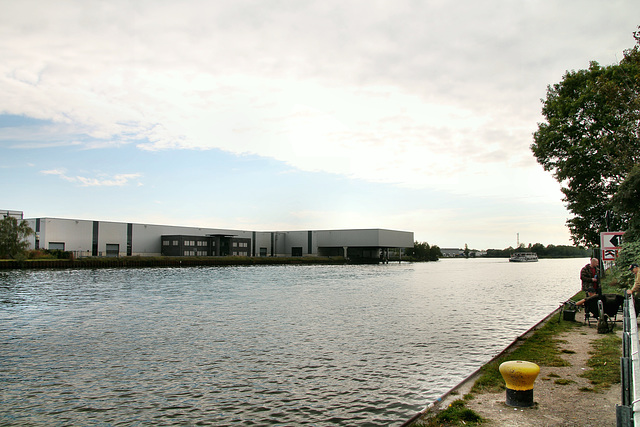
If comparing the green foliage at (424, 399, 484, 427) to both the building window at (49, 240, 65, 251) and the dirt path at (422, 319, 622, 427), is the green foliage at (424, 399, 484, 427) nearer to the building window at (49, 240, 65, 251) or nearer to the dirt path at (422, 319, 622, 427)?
the dirt path at (422, 319, 622, 427)

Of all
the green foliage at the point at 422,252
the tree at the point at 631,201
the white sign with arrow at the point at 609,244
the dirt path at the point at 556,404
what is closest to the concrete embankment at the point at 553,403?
the dirt path at the point at 556,404

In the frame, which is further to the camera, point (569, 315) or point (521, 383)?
point (569, 315)

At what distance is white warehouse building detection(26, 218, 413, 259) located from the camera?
87875 millimetres

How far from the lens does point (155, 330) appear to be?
659 inches

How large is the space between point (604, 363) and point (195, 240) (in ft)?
336

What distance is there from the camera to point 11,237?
64500 mm

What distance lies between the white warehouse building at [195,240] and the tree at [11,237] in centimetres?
1956

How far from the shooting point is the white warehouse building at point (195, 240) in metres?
87.9

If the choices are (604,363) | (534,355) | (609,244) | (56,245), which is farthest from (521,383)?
(56,245)

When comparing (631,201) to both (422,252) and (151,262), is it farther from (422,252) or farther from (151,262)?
(422,252)

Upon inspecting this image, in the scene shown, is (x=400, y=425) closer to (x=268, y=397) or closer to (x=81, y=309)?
(x=268, y=397)

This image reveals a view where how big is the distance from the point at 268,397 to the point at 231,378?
1641 millimetres

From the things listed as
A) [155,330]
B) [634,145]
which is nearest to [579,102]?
[634,145]

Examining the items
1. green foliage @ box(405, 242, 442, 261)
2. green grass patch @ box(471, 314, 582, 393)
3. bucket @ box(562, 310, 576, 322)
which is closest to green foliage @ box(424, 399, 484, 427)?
green grass patch @ box(471, 314, 582, 393)
